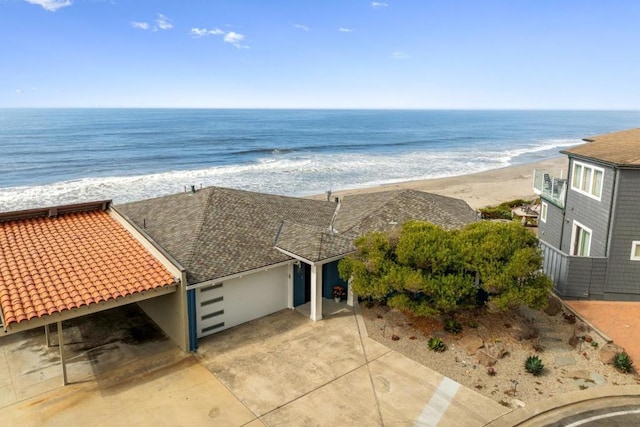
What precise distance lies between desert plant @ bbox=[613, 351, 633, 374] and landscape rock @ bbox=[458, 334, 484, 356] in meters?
3.46

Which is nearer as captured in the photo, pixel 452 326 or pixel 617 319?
pixel 452 326

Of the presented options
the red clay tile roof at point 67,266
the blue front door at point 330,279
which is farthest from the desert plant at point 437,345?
the red clay tile roof at point 67,266

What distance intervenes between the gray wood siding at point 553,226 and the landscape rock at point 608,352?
7418 mm

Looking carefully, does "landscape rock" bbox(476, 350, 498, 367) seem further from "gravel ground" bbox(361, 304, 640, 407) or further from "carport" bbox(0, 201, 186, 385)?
"carport" bbox(0, 201, 186, 385)

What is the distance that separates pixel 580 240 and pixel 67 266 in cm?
1853

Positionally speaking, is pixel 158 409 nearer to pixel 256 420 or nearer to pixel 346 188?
pixel 256 420

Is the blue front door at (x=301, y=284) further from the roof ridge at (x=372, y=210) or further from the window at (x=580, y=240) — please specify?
the window at (x=580, y=240)

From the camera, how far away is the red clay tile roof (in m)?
11.3

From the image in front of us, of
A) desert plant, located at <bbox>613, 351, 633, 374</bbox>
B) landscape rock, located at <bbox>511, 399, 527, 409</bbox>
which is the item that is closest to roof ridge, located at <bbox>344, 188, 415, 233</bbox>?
landscape rock, located at <bbox>511, 399, 527, 409</bbox>

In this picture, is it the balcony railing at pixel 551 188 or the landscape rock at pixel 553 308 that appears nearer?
the landscape rock at pixel 553 308

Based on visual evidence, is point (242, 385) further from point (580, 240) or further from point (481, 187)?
point (481, 187)

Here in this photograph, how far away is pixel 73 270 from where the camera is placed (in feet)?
42.3

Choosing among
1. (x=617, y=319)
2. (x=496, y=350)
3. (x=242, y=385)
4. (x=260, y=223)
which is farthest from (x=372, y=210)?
(x=242, y=385)

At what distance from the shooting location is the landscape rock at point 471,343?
13.2 meters
